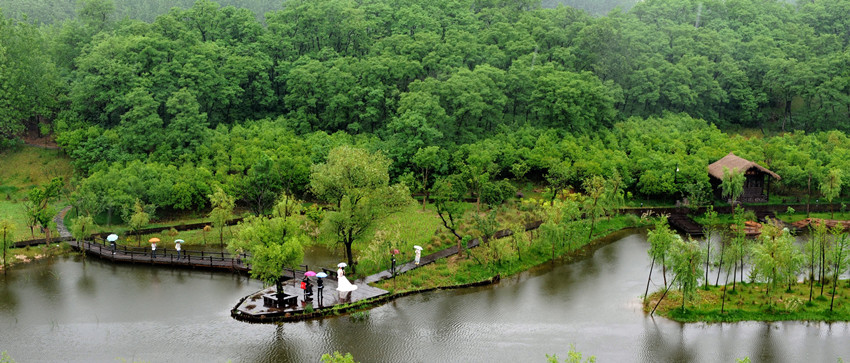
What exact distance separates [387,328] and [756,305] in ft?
68.2

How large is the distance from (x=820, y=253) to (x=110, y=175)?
50034 mm

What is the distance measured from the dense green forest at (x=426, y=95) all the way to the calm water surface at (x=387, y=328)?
40.3 ft

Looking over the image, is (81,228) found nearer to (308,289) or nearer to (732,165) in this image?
(308,289)

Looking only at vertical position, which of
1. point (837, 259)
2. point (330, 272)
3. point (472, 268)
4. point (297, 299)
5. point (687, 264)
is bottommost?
point (297, 299)

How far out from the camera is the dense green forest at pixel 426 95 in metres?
60.0

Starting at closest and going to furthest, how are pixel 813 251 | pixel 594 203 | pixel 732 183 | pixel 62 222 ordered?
pixel 813 251 < pixel 594 203 < pixel 62 222 < pixel 732 183

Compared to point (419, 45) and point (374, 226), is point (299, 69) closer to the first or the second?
point (419, 45)

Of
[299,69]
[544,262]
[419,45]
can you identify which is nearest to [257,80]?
[299,69]

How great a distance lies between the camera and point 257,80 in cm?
7362

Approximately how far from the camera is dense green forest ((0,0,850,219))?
60.0 meters

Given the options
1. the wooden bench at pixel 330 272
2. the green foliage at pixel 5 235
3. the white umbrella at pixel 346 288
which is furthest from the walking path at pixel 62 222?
the white umbrella at pixel 346 288

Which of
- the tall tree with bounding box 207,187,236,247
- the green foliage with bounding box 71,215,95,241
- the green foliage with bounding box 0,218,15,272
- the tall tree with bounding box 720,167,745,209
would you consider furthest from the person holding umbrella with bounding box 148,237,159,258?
the tall tree with bounding box 720,167,745,209

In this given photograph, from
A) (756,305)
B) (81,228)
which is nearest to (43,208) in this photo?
(81,228)

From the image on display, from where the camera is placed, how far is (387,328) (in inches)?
1411
